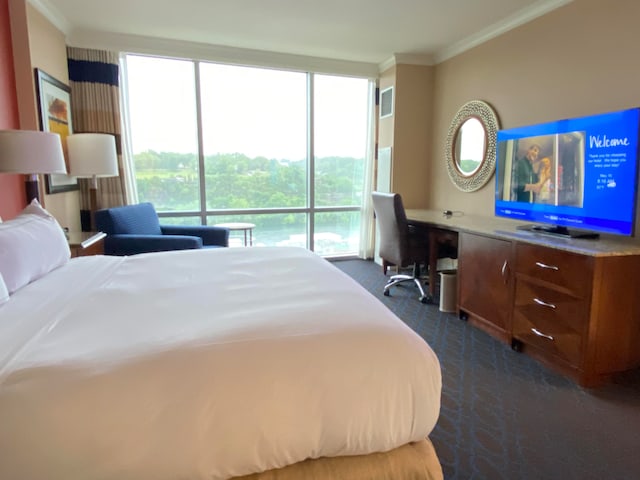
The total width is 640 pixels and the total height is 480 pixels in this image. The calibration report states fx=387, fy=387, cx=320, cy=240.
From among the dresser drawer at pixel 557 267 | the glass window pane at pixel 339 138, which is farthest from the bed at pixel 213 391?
the glass window pane at pixel 339 138

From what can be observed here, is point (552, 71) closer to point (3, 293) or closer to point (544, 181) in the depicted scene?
point (544, 181)

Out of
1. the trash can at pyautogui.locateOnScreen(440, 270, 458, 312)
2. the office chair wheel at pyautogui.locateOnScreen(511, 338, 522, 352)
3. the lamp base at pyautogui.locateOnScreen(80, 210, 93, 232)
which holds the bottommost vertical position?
the office chair wheel at pyautogui.locateOnScreen(511, 338, 522, 352)

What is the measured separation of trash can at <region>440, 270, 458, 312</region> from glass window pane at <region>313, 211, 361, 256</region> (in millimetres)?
2128

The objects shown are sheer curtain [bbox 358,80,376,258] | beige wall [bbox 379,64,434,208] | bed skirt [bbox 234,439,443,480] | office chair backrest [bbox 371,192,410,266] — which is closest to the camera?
bed skirt [bbox 234,439,443,480]

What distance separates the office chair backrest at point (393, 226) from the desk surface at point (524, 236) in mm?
216

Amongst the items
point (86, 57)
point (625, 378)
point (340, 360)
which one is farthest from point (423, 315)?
point (86, 57)

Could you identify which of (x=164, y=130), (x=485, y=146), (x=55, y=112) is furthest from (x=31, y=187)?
(x=485, y=146)

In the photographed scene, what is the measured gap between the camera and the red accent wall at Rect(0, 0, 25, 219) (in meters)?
2.63

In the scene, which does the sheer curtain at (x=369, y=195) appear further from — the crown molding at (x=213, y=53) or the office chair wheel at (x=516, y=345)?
the office chair wheel at (x=516, y=345)

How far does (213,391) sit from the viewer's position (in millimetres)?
1006

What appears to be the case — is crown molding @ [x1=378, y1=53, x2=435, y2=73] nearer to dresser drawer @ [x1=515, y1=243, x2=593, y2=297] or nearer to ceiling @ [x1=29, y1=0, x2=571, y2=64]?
ceiling @ [x1=29, y1=0, x2=571, y2=64]

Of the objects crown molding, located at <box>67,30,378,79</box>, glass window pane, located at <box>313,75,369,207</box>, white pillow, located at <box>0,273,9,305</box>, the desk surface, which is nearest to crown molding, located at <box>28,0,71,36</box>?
crown molding, located at <box>67,30,378,79</box>

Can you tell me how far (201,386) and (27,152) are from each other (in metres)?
2.03

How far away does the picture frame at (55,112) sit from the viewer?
10.1 ft
